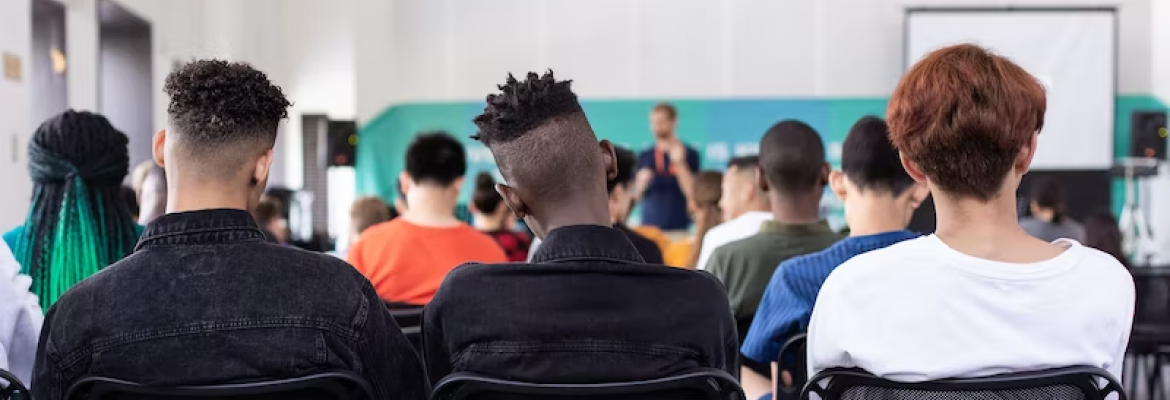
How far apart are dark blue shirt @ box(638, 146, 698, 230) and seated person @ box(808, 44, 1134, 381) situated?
5.33m

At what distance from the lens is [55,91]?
6391 mm

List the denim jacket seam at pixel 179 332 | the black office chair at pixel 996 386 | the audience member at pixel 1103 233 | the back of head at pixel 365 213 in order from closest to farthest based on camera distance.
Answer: the black office chair at pixel 996 386, the denim jacket seam at pixel 179 332, the back of head at pixel 365 213, the audience member at pixel 1103 233

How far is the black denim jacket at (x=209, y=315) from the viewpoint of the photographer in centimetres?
140

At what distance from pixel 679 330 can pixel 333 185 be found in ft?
27.1

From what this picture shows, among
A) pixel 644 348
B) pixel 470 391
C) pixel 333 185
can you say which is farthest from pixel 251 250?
pixel 333 185

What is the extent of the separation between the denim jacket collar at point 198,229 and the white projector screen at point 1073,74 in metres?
8.58

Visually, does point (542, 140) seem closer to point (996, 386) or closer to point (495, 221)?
point (996, 386)

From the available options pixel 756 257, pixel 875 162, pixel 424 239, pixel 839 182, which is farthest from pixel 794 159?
pixel 424 239

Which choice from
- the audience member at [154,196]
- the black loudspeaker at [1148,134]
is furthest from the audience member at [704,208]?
the black loudspeaker at [1148,134]

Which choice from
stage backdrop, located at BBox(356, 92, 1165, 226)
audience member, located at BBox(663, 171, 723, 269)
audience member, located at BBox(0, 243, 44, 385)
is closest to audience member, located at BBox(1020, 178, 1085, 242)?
audience member, located at BBox(663, 171, 723, 269)

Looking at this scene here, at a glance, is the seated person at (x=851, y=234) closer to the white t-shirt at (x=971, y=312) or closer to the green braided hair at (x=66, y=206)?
the white t-shirt at (x=971, y=312)

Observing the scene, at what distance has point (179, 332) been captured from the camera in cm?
140

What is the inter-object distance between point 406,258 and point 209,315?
162cm

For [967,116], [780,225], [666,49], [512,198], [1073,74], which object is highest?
[666,49]
